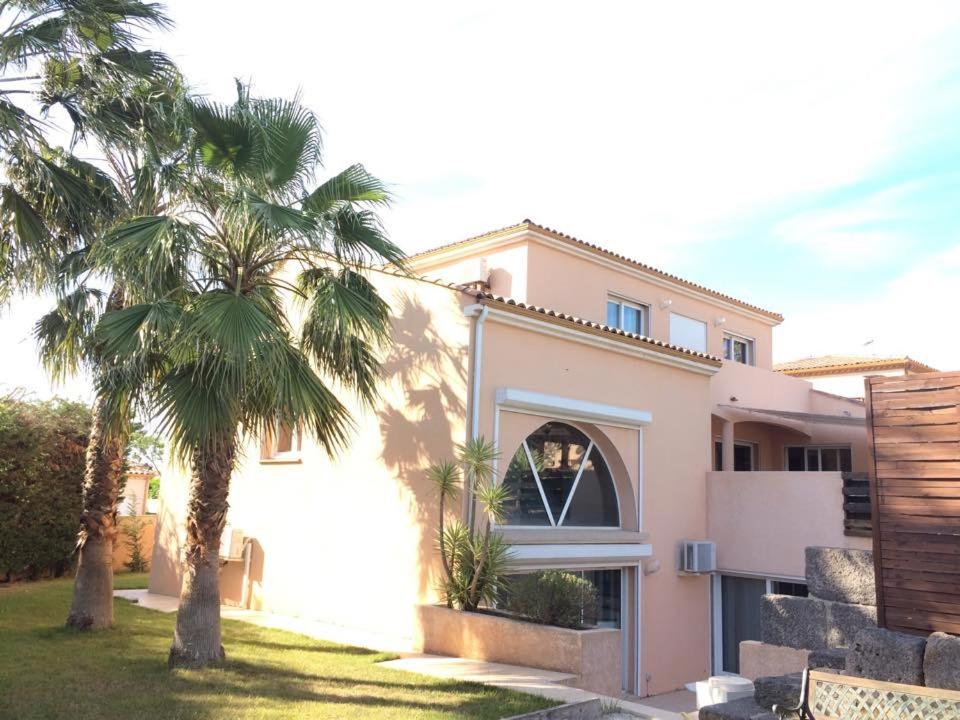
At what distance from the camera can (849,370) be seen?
86.3 ft

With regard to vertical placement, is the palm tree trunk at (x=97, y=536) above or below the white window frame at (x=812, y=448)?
below

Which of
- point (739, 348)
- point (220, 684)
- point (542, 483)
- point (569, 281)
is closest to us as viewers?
point (220, 684)

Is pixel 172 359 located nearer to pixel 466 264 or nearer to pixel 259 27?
pixel 259 27

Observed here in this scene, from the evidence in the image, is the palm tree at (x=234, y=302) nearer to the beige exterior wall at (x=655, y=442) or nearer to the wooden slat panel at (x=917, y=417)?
the beige exterior wall at (x=655, y=442)

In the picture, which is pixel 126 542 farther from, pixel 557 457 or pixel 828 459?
pixel 828 459

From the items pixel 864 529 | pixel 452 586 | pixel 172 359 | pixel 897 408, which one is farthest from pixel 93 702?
pixel 864 529

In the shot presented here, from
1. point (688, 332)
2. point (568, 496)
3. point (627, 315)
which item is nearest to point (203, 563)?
point (568, 496)

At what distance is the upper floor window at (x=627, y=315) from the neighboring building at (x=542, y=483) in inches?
19.8

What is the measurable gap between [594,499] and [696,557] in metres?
2.72

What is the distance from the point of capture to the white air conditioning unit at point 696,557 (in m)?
15.5

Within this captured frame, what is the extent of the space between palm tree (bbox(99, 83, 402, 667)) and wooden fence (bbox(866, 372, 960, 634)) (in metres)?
6.18

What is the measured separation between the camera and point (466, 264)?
1892 cm

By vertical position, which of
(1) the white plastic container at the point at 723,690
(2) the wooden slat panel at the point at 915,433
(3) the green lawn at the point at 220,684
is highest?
(2) the wooden slat panel at the point at 915,433

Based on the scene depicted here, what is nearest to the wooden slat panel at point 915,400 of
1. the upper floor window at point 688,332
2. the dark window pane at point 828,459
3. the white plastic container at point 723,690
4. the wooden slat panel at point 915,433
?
the wooden slat panel at point 915,433
